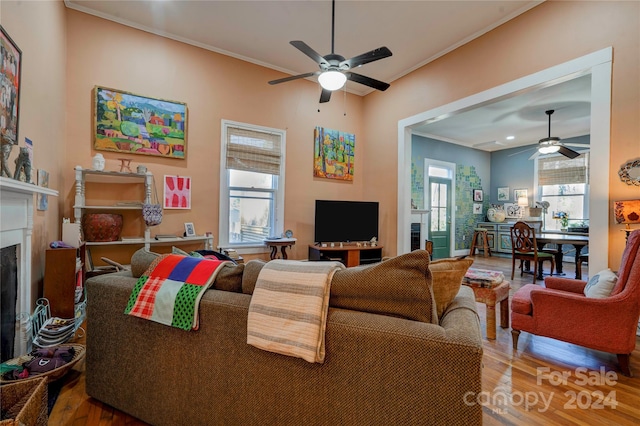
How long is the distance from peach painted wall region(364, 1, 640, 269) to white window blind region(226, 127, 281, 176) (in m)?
1.89

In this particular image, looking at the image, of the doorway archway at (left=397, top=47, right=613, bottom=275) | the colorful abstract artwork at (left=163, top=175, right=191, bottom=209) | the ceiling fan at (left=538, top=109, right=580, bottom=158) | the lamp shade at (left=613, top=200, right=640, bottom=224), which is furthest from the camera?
the ceiling fan at (left=538, top=109, right=580, bottom=158)

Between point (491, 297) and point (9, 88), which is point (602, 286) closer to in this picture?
point (491, 297)

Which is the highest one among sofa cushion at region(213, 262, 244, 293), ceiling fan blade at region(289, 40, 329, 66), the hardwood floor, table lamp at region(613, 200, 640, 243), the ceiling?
the ceiling

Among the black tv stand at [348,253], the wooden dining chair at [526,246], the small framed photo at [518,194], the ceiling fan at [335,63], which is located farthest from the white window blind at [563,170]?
the ceiling fan at [335,63]

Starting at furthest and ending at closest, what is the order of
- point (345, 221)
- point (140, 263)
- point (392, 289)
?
1. point (345, 221)
2. point (140, 263)
3. point (392, 289)

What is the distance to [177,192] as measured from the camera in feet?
12.5

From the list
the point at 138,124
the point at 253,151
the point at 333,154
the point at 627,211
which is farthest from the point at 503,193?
the point at 138,124

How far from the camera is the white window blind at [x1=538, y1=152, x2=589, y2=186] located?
6.55m

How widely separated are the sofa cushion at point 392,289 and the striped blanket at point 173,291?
0.63 m

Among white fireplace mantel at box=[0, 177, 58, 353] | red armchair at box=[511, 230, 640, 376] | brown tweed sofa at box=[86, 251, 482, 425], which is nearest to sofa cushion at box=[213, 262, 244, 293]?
brown tweed sofa at box=[86, 251, 482, 425]

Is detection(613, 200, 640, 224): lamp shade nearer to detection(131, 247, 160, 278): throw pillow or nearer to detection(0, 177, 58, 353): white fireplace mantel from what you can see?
detection(131, 247, 160, 278): throw pillow

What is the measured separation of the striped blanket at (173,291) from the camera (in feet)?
4.30

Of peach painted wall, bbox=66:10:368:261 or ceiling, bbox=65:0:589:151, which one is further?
peach painted wall, bbox=66:10:368:261

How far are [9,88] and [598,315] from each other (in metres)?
4.24
